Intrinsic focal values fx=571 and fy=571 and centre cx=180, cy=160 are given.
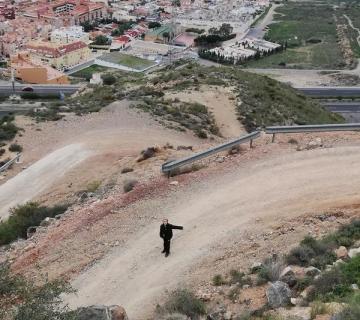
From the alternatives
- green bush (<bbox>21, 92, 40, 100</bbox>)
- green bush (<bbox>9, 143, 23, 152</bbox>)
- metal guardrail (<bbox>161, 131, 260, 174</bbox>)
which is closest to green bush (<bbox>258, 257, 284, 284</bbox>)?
metal guardrail (<bbox>161, 131, 260, 174</bbox>)

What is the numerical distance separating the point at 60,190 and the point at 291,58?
72795 mm

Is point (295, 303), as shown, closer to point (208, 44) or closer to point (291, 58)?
point (291, 58)

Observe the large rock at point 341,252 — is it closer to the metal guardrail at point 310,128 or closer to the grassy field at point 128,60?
the metal guardrail at point 310,128

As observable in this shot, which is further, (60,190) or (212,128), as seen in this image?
(212,128)

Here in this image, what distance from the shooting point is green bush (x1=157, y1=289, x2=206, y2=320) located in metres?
7.85

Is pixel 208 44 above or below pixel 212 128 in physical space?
below

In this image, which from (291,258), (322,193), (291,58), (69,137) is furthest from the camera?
(291,58)

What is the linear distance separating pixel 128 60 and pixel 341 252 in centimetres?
7209

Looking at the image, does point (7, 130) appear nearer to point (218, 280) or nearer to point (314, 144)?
point (314, 144)

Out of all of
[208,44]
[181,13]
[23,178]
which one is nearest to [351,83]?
[208,44]

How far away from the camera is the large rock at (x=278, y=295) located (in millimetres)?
7477

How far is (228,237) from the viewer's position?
10297 millimetres

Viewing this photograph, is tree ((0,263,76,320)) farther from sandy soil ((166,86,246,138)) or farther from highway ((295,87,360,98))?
highway ((295,87,360,98))

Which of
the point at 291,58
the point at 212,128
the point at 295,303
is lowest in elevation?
the point at 291,58
